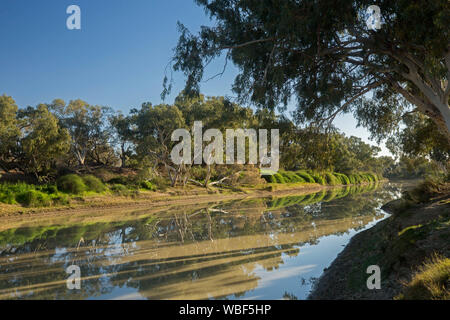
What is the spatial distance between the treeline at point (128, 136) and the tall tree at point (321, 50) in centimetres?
99

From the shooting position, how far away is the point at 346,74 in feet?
29.6

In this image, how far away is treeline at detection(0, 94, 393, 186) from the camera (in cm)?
928

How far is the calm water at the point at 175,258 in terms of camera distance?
5173 mm

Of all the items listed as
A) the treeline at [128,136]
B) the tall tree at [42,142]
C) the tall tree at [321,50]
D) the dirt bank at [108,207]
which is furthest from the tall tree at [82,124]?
the tall tree at [321,50]

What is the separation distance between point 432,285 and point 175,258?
5.77 m

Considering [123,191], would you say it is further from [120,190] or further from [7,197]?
[7,197]

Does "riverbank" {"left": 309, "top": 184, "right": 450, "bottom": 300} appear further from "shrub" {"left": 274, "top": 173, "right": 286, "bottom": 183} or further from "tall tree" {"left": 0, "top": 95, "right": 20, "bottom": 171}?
"shrub" {"left": 274, "top": 173, "right": 286, "bottom": 183}

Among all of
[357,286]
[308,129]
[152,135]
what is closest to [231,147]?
[152,135]

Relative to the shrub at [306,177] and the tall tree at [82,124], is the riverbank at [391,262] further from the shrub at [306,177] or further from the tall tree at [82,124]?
the shrub at [306,177]

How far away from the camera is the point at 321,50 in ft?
24.4

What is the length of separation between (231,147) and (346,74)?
21.1 meters

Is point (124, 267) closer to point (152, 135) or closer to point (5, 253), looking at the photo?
point (5, 253)

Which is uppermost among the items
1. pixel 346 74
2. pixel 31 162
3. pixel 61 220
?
pixel 346 74

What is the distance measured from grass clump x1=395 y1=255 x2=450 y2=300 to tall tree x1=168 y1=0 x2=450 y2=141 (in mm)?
4383
